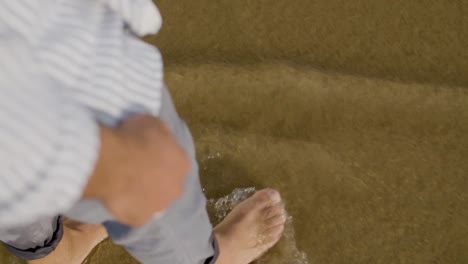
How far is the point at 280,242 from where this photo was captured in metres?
1.25

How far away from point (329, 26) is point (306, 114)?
0.87 feet

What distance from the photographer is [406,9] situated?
1.44m

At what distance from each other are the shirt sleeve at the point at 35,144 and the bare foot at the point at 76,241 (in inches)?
24.3

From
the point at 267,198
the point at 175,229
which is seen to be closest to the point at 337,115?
the point at 267,198

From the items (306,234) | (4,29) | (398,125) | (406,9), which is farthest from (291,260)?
(4,29)

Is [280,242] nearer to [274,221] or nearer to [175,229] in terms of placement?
[274,221]

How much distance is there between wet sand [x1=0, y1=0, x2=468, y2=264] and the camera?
122cm

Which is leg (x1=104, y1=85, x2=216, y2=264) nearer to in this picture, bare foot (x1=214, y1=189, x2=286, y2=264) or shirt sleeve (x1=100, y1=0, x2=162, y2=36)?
shirt sleeve (x1=100, y1=0, x2=162, y2=36)

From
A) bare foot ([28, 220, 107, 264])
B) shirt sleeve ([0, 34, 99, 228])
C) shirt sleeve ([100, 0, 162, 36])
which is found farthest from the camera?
bare foot ([28, 220, 107, 264])

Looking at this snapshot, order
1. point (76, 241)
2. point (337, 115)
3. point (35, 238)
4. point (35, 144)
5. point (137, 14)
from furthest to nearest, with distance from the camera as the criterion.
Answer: point (337, 115)
point (76, 241)
point (35, 238)
point (137, 14)
point (35, 144)

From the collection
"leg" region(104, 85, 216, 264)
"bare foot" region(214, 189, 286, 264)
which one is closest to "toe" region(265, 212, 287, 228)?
"bare foot" region(214, 189, 286, 264)

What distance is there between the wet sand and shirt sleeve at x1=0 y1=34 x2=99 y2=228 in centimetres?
72

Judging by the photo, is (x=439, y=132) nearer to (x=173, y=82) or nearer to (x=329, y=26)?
(x=329, y=26)

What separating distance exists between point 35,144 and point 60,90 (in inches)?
3.2
